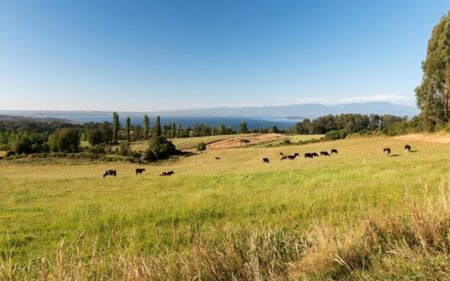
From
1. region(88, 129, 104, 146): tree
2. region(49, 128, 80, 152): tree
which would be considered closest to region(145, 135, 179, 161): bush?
region(49, 128, 80, 152): tree

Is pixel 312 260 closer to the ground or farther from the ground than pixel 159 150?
farther from the ground

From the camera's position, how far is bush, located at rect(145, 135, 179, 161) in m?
78.9

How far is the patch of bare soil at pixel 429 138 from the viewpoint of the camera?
3856cm

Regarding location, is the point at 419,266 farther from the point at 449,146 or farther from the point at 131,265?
the point at 449,146

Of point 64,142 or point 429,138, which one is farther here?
point 64,142

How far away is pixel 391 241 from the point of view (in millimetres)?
4762

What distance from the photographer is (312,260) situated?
4.28 meters

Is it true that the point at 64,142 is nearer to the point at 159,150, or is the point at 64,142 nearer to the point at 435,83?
the point at 159,150

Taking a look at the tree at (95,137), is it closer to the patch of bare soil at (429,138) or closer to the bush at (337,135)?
the bush at (337,135)

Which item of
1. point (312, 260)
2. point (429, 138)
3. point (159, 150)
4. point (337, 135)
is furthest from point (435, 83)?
point (159, 150)

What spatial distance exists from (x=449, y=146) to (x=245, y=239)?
38056mm

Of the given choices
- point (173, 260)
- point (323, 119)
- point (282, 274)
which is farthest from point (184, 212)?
point (323, 119)

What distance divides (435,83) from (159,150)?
2395 inches

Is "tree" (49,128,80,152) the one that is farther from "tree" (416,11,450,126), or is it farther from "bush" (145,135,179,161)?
"tree" (416,11,450,126)
